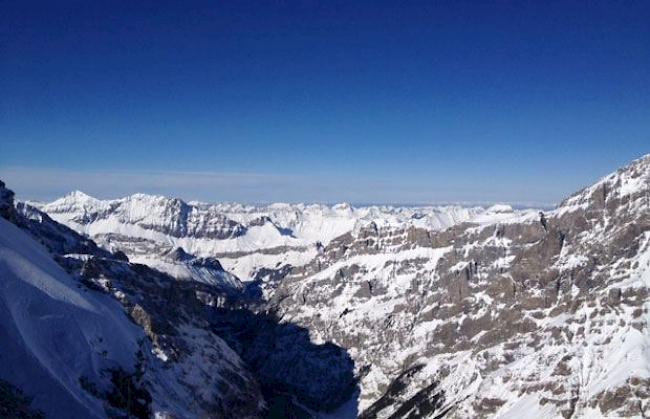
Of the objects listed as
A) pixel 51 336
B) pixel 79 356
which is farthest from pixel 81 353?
pixel 51 336

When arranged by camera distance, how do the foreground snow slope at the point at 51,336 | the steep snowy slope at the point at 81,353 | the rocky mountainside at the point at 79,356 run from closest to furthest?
the foreground snow slope at the point at 51,336 → the rocky mountainside at the point at 79,356 → the steep snowy slope at the point at 81,353

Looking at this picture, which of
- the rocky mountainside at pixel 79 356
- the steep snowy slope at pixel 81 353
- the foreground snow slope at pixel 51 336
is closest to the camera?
the foreground snow slope at pixel 51 336

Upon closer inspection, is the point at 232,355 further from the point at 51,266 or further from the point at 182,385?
the point at 51,266

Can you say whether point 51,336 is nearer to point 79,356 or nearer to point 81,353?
point 79,356

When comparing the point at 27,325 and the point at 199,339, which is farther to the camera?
the point at 199,339

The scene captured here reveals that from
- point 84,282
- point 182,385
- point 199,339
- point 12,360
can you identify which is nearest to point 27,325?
point 12,360

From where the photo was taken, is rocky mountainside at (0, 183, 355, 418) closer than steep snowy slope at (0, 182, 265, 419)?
Yes

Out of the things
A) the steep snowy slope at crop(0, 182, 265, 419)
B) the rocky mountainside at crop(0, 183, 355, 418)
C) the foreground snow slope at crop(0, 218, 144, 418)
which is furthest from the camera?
the steep snowy slope at crop(0, 182, 265, 419)

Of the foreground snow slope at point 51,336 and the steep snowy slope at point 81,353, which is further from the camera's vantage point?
the steep snowy slope at point 81,353
